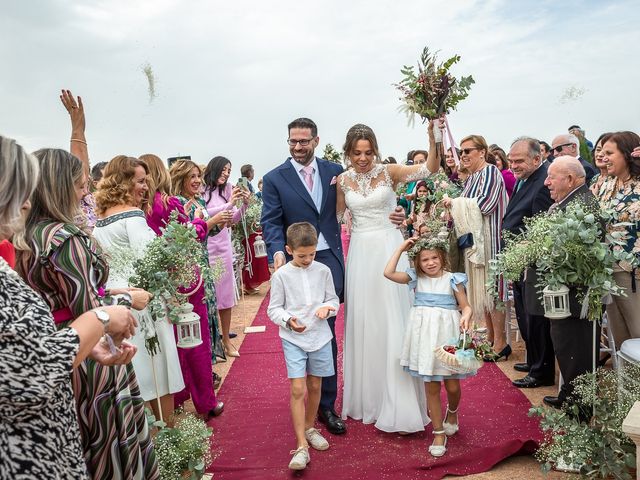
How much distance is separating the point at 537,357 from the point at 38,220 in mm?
4689

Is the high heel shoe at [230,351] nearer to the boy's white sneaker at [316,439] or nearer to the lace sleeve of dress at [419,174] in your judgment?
the boy's white sneaker at [316,439]

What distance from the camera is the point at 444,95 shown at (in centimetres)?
488

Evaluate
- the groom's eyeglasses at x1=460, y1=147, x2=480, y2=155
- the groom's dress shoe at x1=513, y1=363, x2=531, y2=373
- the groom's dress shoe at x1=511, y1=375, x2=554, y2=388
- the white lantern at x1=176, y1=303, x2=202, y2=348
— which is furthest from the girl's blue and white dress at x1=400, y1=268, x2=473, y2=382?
the groom's eyeglasses at x1=460, y1=147, x2=480, y2=155

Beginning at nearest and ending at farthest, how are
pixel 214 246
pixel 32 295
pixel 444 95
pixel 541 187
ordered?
pixel 32 295 → pixel 444 95 → pixel 541 187 → pixel 214 246

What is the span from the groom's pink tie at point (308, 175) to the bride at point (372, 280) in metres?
0.25

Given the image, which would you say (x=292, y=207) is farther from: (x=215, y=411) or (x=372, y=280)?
(x=215, y=411)

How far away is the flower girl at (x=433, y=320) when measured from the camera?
4.32m

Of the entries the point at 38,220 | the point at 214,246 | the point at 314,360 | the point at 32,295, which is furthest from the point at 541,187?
the point at 32,295

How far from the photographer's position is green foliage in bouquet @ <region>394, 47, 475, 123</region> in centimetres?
484

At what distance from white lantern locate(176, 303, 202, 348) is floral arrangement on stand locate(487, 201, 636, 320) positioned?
209 cm

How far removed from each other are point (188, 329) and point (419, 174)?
2.19m

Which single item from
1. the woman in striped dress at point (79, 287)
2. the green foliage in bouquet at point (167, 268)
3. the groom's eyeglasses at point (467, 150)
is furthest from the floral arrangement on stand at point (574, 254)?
the groom's eyeglasses at point (467, 150)

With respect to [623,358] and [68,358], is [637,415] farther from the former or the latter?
[68,358]

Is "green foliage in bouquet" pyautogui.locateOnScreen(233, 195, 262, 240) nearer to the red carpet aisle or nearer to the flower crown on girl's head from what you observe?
the red carpet aisle
